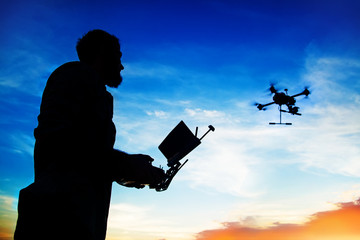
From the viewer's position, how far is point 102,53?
236 centimetres

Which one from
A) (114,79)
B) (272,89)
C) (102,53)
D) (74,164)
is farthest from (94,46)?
(272,89)

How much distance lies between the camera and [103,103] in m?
1.86

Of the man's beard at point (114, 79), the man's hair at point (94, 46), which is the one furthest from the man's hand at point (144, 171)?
the man's hair at point (94, 46)

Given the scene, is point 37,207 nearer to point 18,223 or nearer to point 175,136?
point 18,223

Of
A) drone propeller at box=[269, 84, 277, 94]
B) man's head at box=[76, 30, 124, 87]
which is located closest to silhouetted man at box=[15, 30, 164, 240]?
man's head at box=[76, 30, 124, 87]

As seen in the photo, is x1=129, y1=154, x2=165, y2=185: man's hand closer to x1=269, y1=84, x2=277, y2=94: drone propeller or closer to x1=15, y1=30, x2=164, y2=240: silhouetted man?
x1=15, y1=30, x2=164, y2=240: silhouetted man

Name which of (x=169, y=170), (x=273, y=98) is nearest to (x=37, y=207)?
(x=169, y=170)

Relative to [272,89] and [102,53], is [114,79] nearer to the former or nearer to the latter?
[102,53]

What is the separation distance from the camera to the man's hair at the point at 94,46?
7.64 ft

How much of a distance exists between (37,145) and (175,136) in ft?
4.45

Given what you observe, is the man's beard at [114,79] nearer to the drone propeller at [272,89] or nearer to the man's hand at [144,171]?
the man's hand at [144,171]

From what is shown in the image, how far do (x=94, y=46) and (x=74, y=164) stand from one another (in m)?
1.25

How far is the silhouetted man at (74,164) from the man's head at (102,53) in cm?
46

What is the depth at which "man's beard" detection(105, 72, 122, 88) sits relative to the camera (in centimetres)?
245
